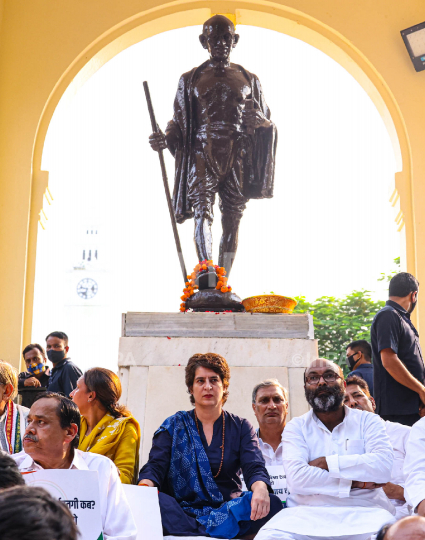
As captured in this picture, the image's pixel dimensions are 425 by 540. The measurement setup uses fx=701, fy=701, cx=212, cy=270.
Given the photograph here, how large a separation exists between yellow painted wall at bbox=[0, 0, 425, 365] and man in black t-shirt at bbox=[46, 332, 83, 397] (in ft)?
7.04

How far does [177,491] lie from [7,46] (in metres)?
7.07

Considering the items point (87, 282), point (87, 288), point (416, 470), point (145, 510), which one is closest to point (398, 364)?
point (416, 470)

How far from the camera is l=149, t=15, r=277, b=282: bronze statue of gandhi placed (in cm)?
718

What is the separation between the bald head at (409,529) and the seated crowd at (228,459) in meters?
0.97

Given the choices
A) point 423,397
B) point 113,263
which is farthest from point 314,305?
point 113,263

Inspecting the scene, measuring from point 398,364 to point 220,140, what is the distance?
347 centimetres

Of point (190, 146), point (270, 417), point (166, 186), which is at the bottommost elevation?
point (270, 417)

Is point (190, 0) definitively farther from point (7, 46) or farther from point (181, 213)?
point (181, 213)

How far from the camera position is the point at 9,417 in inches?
Answer: 147

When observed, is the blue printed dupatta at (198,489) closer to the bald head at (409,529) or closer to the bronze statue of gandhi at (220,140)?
the bald head at (409,529)

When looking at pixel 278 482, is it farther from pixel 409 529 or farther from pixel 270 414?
pixel 409 529

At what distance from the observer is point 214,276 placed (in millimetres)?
6574

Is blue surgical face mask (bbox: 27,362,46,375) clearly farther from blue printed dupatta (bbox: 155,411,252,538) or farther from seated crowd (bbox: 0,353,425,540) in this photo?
blue printed dupatta (bbox: 155,411,252,538)

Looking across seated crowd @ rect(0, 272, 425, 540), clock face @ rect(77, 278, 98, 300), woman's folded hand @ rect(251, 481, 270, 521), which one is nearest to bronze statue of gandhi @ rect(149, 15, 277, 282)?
seated crowd @ rect(0, 272, 425, 540)
